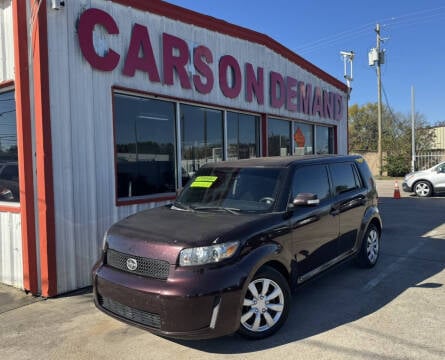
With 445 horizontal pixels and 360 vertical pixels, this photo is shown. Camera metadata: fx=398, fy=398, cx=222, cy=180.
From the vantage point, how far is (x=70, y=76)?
18.7 feet

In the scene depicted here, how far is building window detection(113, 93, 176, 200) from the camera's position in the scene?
261 inches

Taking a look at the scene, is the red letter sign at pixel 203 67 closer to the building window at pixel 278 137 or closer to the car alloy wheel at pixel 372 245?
the building window at pixel 278 137

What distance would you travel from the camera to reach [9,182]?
6.06 meters

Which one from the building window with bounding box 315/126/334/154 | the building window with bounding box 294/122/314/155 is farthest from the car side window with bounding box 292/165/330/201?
the building window with bounding box 315/126/334/154

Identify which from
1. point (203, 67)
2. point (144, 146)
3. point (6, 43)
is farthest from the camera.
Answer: point (203, 67)

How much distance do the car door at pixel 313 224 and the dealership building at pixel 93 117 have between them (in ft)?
10.1

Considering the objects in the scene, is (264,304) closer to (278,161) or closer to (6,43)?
(278,161)

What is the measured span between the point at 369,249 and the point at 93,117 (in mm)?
4704

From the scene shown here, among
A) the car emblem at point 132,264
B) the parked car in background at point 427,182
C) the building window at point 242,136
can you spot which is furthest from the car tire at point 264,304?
the parked car in background at point 427,182

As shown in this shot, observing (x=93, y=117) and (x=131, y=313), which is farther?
(x=93, y=117)

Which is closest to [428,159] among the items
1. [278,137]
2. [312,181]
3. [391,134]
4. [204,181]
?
[391,134]

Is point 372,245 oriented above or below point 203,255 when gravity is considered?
below

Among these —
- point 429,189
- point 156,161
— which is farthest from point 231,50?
point 429,189

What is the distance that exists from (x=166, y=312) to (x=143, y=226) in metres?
1.04
